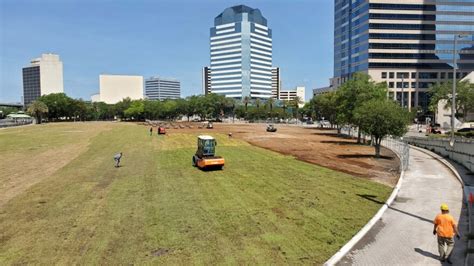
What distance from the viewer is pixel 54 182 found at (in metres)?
24.6

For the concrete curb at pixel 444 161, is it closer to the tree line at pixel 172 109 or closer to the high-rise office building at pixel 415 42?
the high-rise office building at pixel 415 42

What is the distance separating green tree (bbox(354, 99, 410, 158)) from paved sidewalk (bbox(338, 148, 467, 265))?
10333 millimetres

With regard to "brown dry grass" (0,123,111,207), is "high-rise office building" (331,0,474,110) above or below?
above

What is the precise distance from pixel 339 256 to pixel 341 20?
150747mm

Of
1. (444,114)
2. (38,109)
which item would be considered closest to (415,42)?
(444,114)

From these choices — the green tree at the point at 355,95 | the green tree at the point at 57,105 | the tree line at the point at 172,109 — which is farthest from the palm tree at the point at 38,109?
the green tree at the point at 355,95

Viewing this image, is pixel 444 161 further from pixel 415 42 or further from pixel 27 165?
pixel 415 42

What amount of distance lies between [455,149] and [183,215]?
27872mm

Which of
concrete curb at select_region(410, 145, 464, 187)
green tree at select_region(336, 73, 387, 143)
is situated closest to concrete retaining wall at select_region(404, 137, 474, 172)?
concrete curb at select_region(410, 145, 464, 187)

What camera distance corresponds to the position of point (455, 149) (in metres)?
33.2

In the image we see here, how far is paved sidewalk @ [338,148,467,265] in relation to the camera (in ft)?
38.9

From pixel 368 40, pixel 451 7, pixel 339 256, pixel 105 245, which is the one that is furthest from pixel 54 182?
pixel 451 7

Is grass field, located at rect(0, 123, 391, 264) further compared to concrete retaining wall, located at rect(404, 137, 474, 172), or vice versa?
concrete retaining wall, located at rect(404, 137, 474, 172)

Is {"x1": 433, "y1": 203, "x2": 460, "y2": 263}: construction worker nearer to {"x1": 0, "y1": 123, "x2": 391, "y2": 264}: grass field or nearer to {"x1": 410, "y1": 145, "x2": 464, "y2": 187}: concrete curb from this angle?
{"x1": 0, "y1": 123, "x2": 391, "y2": 264}: grass field
